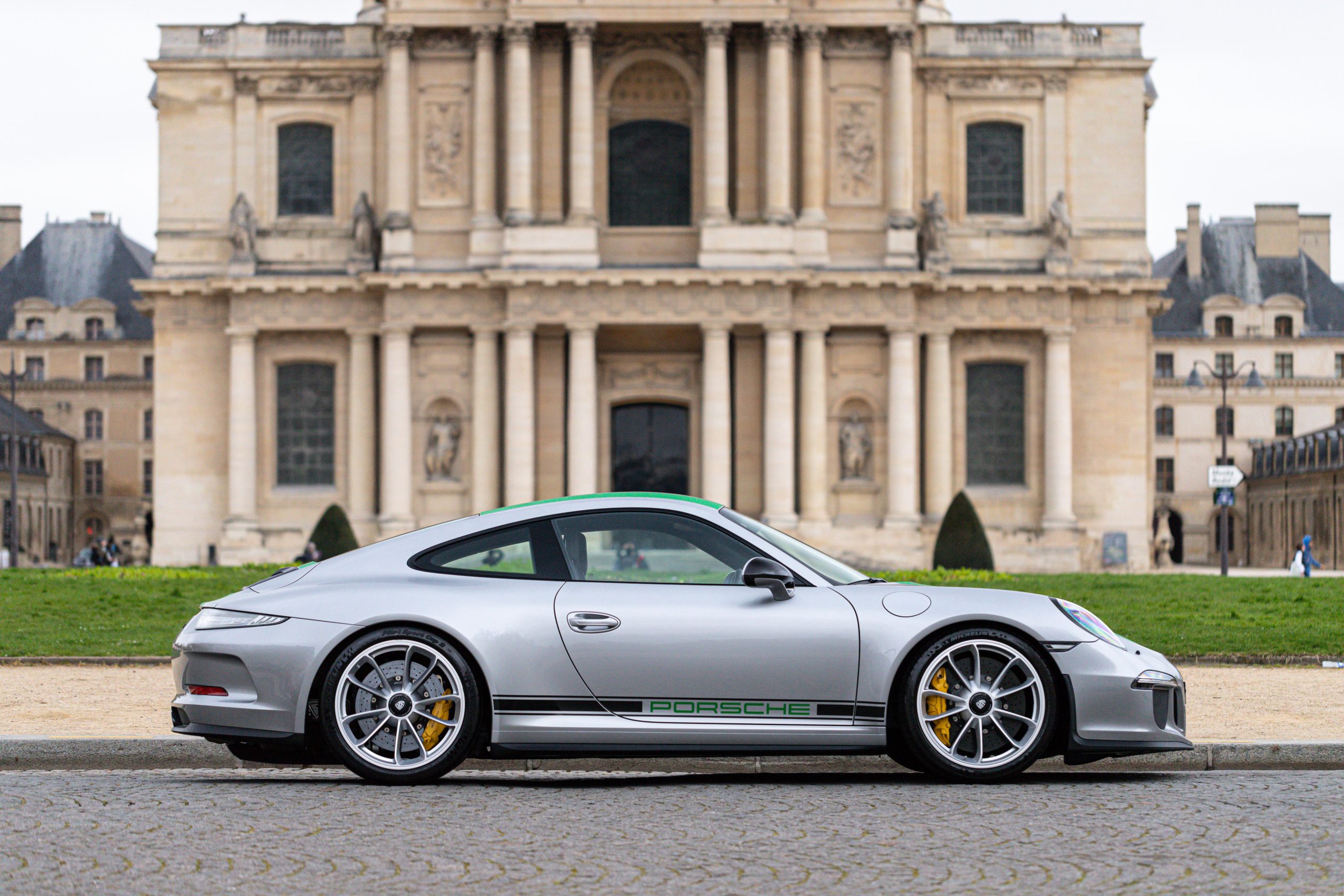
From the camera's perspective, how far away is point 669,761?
10312mm

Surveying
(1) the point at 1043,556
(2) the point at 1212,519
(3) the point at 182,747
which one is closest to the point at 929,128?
(1) the point at 1043,556

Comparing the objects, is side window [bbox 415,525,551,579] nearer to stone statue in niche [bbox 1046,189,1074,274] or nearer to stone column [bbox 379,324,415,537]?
stone column [bbox 379,324,415,537]

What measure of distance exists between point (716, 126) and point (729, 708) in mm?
40194

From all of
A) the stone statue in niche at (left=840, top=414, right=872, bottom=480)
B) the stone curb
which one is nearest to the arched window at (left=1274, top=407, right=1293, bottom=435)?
the stone statue in niche at (left=840, top=414, right=872, bottom=480)

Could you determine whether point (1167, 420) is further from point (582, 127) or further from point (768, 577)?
point (768, 577)

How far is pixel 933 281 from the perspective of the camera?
48312 millimetres

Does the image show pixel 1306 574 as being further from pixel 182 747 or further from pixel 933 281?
pixel 182 747

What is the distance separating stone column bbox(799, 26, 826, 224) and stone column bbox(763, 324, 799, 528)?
349 centimetres

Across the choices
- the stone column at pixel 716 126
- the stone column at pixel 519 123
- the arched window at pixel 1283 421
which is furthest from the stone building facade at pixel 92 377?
the arched window at pixel 1283 421

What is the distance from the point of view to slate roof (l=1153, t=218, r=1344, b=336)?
315ft

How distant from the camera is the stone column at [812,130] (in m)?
48.5

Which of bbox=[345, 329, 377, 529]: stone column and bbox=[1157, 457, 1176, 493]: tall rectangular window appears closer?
bbox=[345, 329, 377, 529]: stone column

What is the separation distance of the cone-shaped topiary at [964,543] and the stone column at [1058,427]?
430 inches

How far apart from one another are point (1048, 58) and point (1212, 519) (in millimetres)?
47375
